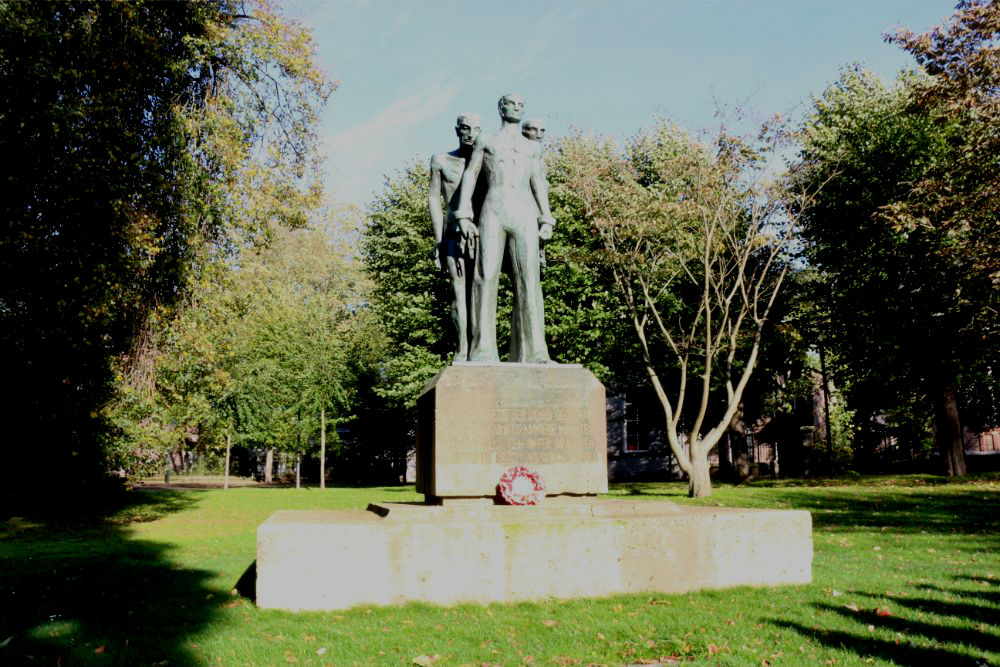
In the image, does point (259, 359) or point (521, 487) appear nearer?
point (521, 487)

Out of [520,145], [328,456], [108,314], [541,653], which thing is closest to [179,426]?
[108,314]

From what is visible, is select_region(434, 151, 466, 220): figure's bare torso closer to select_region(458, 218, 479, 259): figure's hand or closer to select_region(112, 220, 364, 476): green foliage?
select_region(458, 218, 479, 259): figure's hand

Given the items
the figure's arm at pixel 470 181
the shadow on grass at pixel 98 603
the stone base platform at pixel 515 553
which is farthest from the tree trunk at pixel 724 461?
the figure's arm at pixel 470 181

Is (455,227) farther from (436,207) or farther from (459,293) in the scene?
(459,293)

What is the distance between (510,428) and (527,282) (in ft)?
5.88

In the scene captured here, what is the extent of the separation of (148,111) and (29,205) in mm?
3322

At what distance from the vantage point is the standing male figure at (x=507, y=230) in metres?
9.18

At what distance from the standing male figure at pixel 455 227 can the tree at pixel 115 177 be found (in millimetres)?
7607

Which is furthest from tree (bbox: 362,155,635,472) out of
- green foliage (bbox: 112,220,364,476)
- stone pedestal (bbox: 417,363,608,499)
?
stone pedestal (bbox: 417,363,608,499)

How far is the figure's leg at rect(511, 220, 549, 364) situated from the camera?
364 inches

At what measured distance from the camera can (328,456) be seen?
Answer: 1684 inches

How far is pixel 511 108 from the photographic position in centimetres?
936

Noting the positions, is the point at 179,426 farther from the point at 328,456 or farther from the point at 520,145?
the point at 328,456

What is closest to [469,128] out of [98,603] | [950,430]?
[98,603]
